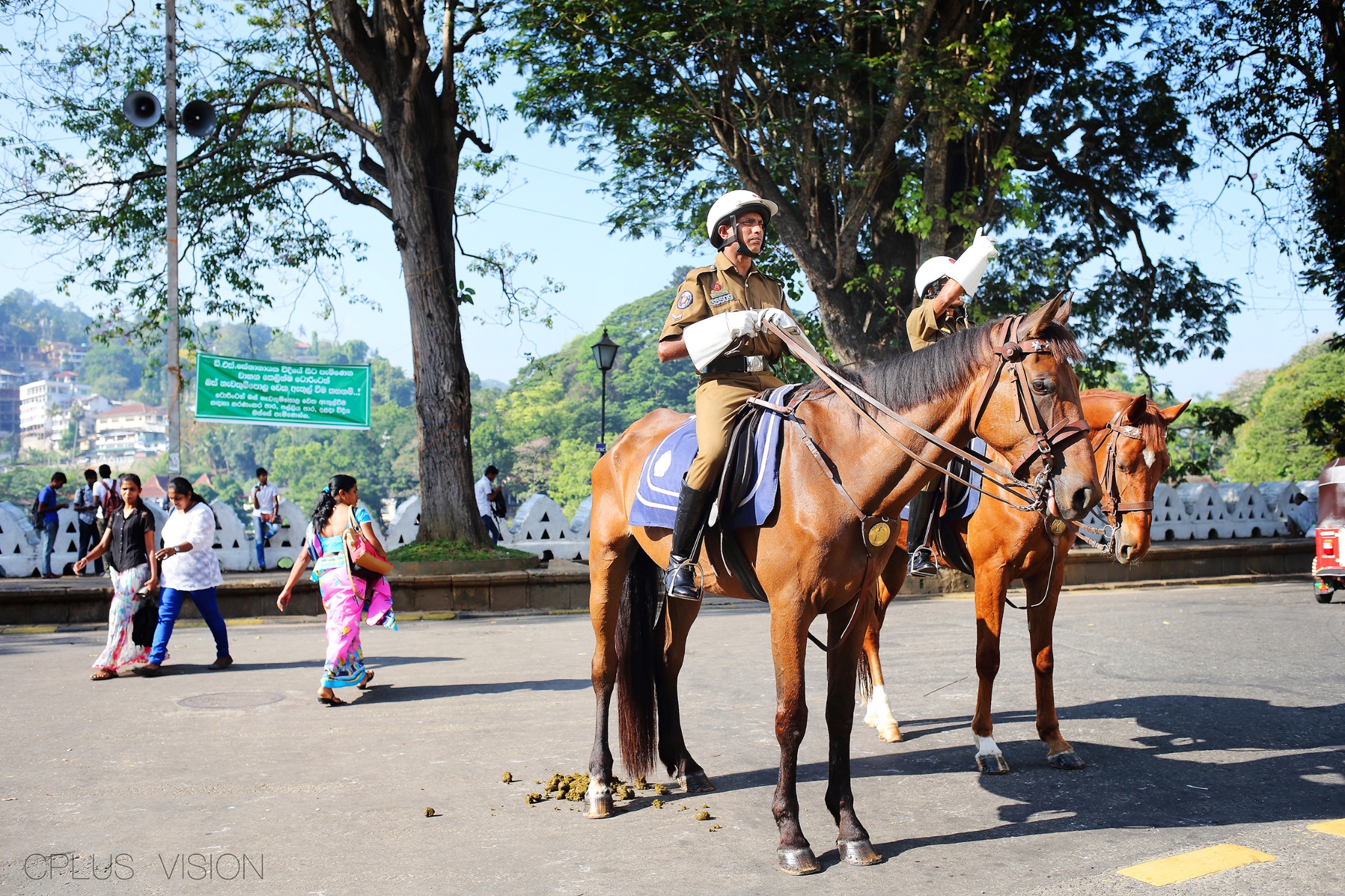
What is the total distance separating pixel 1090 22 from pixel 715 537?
14910 millimetres

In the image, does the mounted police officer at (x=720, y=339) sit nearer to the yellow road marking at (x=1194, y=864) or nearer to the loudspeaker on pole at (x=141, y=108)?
the yellow road marking at (x=1194, y=864)

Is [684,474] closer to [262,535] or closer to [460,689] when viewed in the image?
[460,689]

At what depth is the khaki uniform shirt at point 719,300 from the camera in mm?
4957

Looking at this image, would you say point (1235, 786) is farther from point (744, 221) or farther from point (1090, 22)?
point (1090, 22)

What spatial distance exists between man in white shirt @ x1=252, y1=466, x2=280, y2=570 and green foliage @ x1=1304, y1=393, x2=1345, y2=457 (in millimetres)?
19166

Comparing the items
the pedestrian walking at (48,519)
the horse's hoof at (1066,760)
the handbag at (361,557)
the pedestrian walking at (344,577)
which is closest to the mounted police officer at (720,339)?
the horse's hoof at (1066,760)

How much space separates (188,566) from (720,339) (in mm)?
7220

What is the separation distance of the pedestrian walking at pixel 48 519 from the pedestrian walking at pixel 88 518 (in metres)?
0.36

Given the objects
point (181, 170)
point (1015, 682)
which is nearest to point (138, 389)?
point (181, 170)

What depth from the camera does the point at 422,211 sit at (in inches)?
593

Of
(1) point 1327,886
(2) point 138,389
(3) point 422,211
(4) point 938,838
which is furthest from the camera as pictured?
(2) point 138,389

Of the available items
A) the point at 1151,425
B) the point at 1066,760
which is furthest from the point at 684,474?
the point at 1151,425

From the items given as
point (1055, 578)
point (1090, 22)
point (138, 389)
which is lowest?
point (1055, 578)

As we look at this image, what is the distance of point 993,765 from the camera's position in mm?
5656
